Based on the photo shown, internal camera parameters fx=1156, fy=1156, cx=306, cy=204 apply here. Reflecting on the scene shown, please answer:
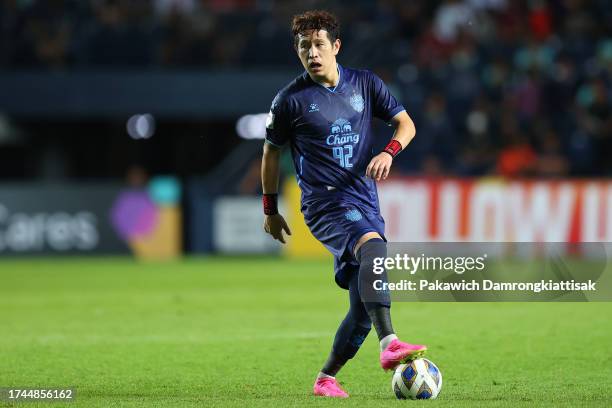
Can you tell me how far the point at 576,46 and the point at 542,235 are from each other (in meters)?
4.54

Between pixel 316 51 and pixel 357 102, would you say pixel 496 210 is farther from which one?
pixel 316 51

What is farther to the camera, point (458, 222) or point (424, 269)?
point (458, 222)

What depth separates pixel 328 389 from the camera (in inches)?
261

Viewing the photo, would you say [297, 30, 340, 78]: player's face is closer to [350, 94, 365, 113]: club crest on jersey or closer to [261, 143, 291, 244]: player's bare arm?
[350, 94, 365, 113]: club crest on jersey

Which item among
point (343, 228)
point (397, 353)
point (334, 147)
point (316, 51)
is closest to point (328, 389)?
point (397, 353)

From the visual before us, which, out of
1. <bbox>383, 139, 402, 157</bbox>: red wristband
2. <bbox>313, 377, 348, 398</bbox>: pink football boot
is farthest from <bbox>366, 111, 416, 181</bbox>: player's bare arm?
<bbox>313, 377, 348, 398</bbox>: pink football boot

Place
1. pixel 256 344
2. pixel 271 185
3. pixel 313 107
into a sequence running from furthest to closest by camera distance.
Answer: pixel 256 344 < pixel 271 185 < pixel 313 107

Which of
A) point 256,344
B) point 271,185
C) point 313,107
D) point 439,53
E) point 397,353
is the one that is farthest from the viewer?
point 439,53

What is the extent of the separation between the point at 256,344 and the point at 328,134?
309 centimetres

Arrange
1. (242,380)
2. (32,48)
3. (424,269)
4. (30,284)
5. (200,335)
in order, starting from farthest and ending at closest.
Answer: (32,48), (30,284), (200,335), (242,380), (424,269)

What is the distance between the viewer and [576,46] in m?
20.8

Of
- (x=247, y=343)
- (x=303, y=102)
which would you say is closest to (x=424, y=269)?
(x=303, y=102)

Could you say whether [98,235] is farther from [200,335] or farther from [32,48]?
[200,335]

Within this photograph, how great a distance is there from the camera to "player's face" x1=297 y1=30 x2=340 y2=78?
651cm
